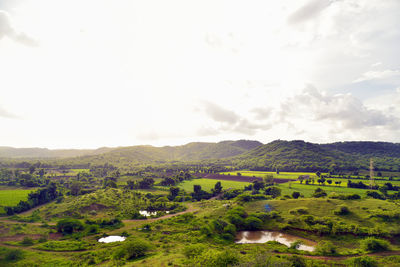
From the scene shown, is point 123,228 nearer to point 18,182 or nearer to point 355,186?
point 18,182

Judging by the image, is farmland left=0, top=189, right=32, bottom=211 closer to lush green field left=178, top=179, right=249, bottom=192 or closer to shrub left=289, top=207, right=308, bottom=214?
lush green field left=178, top=179, right=249, bottom=192

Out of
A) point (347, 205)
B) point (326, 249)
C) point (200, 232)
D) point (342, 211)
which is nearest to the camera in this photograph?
point (326, 249)

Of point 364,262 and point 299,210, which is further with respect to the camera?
point 299,210

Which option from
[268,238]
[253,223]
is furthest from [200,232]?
[268,238]

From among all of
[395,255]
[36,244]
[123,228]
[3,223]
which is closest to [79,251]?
[36,244]

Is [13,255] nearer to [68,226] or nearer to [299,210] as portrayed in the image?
[68,226]

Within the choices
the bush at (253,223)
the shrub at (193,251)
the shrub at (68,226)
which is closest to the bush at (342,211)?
the bush at (253,223)

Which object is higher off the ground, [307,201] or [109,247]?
[307,201]
